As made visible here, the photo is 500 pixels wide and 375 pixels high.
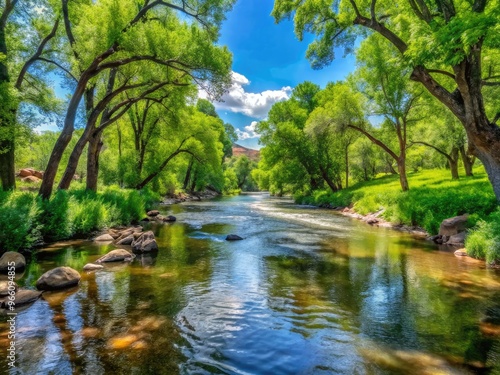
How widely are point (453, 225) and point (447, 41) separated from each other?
27.4 feet

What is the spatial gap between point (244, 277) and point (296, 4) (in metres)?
16.4

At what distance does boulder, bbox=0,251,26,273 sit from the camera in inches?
323

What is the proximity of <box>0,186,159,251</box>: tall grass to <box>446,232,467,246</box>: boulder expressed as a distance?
16.6 metres

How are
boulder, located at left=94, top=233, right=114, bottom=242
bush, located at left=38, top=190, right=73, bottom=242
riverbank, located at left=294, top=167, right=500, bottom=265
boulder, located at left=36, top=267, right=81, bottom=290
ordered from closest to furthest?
boulder, located at left=36, top=267, right=81, bottom=290, riverbank, located at left=294, top=167, right=500, bottom=265, bush, located at left=38, top=190, right=73, bottom=242, boulder, located at left=94, top=233, right=114, bottom=242

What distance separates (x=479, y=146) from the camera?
11.1 metres

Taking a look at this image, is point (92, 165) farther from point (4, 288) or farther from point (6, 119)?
point (4, 288)

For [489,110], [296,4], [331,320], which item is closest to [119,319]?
[331,320]

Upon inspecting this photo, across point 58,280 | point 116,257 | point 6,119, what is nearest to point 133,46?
point 6,119

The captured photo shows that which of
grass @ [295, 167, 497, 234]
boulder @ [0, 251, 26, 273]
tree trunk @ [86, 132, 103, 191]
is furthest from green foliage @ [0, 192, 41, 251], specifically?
grass @ [295, 167, 497, 234]

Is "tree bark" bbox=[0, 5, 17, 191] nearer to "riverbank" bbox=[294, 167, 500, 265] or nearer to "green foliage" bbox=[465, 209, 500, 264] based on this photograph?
"green foliage" bbox=[465, 209, 500, 264]

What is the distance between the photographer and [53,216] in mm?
12242

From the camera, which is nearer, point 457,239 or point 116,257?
point 116,257

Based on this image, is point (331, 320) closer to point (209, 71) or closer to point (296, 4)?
point (209, 71)

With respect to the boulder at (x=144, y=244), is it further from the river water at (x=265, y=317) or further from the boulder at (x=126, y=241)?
the boulder at (x=126, y=241)
